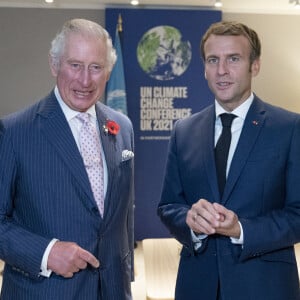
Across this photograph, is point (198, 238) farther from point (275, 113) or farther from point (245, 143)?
point (275, 113)

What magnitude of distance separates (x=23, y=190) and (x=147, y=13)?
4.58 metres

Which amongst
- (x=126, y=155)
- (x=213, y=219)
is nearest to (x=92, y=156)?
(x=126, y=155)

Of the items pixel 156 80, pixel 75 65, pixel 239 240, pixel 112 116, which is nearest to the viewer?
pixel 239 240

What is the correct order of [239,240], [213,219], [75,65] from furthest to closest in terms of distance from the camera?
[75,65] < [239,240] < [213,219]

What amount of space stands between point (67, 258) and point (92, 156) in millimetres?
403

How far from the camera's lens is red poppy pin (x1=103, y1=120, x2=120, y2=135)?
186 cm

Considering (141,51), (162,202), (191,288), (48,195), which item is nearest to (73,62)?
(48,195)

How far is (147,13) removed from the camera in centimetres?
579

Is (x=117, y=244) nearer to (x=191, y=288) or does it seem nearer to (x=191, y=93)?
(x=191, y=288)

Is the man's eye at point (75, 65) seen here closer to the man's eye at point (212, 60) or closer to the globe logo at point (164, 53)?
the man's eye at point (212, 60)

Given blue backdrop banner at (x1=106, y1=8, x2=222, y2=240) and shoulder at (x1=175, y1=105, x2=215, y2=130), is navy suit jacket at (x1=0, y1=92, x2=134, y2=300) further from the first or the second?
blue backdrop banner at (x1=106, y1=8, x2=222, y2=240)

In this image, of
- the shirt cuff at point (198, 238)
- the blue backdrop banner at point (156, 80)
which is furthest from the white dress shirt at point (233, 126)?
the blue backdrop banner at point (156, 80)

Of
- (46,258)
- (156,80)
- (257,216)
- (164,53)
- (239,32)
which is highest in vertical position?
(164,53)

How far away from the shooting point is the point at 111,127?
6.13 ft
